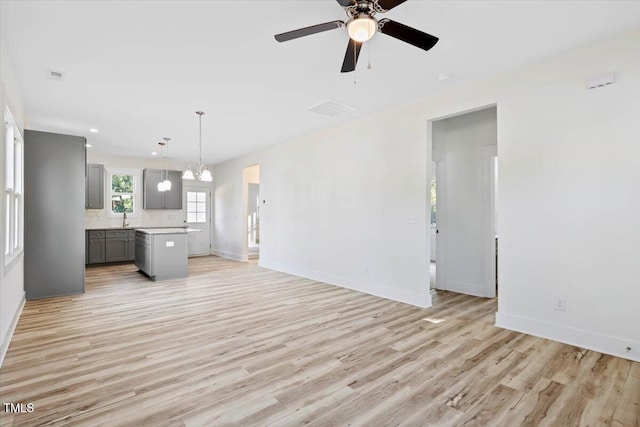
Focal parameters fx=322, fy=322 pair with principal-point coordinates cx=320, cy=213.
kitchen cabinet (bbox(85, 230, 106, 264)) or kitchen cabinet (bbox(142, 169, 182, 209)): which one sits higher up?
kitchen cabinet (bbox(142, 169, 182, 209))

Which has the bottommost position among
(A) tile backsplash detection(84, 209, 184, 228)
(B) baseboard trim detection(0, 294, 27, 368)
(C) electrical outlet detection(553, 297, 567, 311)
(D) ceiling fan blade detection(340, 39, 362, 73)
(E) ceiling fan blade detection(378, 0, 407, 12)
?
(B) baseboard trim detection(0, 294, 27, 368)

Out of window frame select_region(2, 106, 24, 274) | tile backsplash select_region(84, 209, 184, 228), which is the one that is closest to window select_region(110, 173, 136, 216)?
tile backsplash select_region(84, 209, 184, 228)

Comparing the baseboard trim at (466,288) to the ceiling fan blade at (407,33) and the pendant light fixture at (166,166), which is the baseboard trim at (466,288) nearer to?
the ceiling fan blade at (407,33)

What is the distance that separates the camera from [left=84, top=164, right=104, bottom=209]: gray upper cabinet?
25.7ft

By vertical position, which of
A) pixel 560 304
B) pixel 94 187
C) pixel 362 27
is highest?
pixel 362 27

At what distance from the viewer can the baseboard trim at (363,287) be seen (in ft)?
14.4

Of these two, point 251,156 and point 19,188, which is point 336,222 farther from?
point 19,188

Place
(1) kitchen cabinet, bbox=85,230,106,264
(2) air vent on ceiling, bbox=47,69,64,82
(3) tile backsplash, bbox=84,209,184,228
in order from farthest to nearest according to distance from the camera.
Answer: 1. (3) tile backsplash, bbox=84,209,184,228
2. (1) kitchen cabinet, bbox=85,230,106,264
3. (2) air vent on ceiling, bbox=47,69,64,82

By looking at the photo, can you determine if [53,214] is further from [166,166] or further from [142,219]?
[166,166]

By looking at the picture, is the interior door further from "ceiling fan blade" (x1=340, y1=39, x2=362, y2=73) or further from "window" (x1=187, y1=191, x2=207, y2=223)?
"ceiling fan blade" (x1=340, y1=39, x2=362, y2=73)

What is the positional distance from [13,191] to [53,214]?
1132 millimetres

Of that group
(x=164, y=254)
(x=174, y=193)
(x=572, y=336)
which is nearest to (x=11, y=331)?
(x=164, y=254)

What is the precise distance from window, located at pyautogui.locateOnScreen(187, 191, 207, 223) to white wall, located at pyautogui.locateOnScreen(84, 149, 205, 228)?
12.3 inches

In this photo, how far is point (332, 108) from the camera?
478 cm
